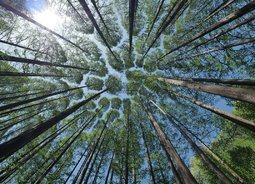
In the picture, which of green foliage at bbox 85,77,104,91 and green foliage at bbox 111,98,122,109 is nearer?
green foliage at bbox 85,77,104,91

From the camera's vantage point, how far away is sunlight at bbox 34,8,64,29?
398 inches

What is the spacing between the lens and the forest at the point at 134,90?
7.97 metres

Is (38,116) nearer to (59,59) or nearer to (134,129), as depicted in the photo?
(59,59)

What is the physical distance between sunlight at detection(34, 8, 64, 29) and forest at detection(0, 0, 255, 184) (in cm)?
6

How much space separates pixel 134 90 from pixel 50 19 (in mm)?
9524

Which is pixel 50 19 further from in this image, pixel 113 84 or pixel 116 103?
pixel 116 103

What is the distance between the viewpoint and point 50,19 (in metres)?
11.1

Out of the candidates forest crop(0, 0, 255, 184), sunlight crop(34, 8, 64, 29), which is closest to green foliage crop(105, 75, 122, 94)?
forest crop(0, 0, 255, 184)

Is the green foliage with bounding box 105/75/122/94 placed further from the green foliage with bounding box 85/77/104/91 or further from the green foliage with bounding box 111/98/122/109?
the green foliage with bounding box 111/98/122/109

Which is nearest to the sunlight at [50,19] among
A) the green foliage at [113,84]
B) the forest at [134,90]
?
the forest at [134,90]

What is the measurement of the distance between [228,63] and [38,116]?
565 inches

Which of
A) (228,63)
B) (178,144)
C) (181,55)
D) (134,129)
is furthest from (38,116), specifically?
(228,63)

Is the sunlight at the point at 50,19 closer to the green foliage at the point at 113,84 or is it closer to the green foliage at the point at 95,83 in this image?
the green foliage at the point at 95,83

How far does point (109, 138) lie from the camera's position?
1617cm
